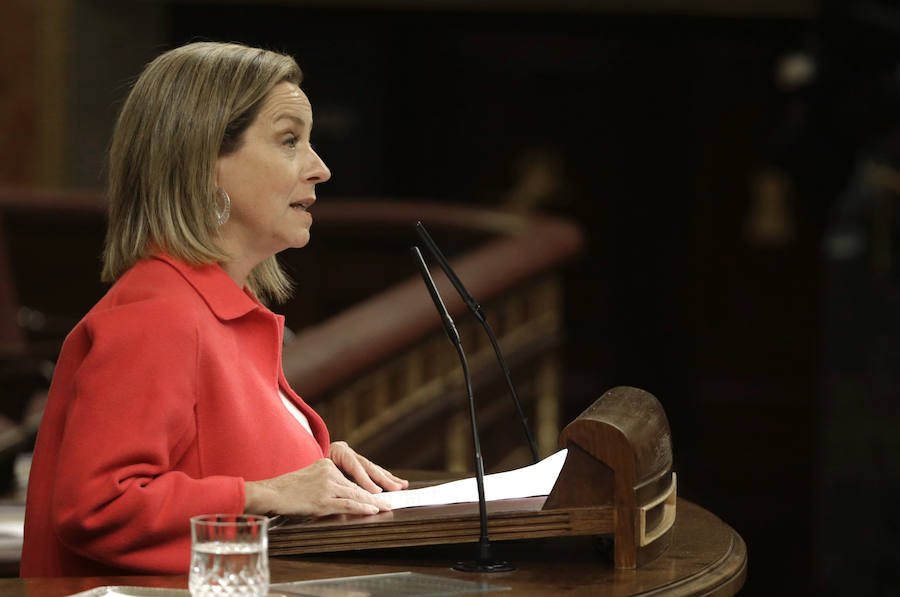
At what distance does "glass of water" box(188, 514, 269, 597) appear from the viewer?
1.29m

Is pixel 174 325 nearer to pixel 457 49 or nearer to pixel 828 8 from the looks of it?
pixel 828 8

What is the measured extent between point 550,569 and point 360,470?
377mm

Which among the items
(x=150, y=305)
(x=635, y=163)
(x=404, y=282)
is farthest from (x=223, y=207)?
(x=635, y=163)

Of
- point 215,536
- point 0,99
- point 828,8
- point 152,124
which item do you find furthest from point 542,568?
point 0,99

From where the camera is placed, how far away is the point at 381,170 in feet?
29.3

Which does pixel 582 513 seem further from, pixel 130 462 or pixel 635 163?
pixel 635 163

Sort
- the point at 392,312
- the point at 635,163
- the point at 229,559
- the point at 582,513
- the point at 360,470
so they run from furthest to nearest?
the point at 635,163
the point at 392,312
the point at 360,470
the point at 582,513
the point at 229,559

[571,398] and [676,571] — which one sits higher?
[676,571]

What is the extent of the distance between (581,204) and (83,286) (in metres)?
4.56

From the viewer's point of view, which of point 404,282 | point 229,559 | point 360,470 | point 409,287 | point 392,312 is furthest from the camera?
point 404,282

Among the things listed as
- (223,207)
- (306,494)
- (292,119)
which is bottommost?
(306,494)

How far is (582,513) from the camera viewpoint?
4.75 ft

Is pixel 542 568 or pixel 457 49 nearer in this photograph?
pixel 542 568

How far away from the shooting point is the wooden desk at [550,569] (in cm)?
142
